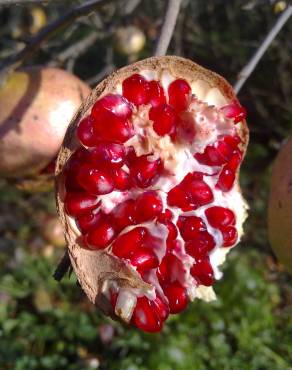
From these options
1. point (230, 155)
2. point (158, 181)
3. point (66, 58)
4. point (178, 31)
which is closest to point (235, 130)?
point (230, 155)

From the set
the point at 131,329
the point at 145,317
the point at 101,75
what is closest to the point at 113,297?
the point at 145,317

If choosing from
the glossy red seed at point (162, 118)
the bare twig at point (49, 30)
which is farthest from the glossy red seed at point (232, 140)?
the bare twig at point (49, 30)

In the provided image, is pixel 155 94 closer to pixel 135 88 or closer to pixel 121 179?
pixel 135 88

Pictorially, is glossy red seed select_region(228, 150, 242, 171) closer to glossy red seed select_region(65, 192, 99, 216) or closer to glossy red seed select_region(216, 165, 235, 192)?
glossy red seed select_region(216, 165, 235, 192)

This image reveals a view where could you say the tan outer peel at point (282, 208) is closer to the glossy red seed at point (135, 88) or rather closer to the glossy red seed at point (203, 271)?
the glossy red seed at point (203, 271)

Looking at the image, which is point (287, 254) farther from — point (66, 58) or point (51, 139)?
point (66, 58)
